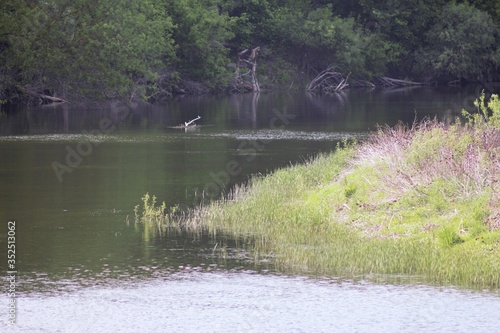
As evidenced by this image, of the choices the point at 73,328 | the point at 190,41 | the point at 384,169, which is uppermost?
the point at 190,41

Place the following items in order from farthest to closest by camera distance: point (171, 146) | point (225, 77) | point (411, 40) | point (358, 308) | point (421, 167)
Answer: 1. point (411, 40)
2. point (225, 77)
3. point (171, 146)
4. point (421, 167)
5. point (358, 308)

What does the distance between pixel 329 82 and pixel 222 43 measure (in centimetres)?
1712

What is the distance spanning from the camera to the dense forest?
59.9 meters

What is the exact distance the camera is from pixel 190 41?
7844cm

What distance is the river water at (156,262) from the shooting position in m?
15.2

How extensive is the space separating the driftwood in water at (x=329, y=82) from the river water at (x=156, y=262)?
153 ft

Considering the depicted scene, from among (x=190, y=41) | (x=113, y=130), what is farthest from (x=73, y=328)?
(x=190, y=41)

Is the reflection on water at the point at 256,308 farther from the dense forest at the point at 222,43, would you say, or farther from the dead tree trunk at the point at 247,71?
the dead tree trunk at the point at 247,71

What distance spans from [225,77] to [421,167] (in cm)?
6024

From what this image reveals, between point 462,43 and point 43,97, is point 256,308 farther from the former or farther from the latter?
point 462,43

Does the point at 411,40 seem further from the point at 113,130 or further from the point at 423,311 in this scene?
the point at 423,311
